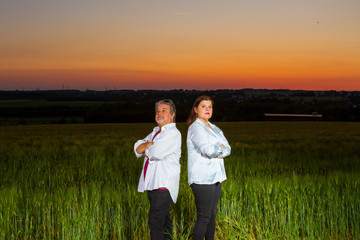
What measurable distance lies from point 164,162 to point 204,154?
43 centimetres

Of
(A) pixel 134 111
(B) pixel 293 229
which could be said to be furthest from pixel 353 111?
(B) pixel 293 229

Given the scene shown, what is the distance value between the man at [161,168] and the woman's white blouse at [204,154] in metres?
0.19

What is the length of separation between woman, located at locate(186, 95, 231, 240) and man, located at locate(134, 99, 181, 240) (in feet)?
0.65

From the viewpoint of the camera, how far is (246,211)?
20.8 ft

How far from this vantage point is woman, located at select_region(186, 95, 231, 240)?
4367 mm

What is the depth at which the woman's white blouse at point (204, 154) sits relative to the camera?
171 inches

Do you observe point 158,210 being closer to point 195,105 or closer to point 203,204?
point 203,204

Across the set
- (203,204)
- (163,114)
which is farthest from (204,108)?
(203,204)

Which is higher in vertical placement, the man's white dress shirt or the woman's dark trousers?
the man's white dress shirt

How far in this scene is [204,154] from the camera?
14.2 feet

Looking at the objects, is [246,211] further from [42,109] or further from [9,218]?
[42,109]

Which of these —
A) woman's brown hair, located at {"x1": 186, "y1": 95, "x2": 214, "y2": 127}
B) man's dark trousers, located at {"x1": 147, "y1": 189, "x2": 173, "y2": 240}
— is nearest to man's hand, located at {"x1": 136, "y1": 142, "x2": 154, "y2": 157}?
man's dark trousers, located at {"x1": 147, "y1": 189, "x2": 173, "y2": 240}

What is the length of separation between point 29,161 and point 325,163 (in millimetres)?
9032

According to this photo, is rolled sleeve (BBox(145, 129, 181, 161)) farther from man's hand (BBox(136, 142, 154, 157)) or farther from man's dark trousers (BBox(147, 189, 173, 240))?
man's dark trousers (BBox(147, 189, 173, 240))
